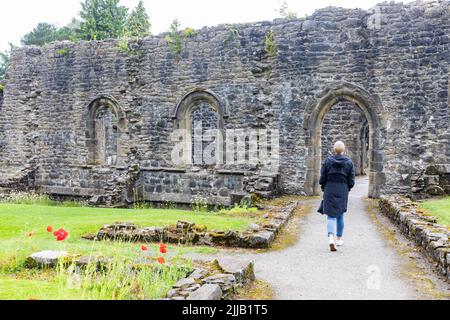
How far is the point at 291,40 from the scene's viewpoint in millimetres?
14695

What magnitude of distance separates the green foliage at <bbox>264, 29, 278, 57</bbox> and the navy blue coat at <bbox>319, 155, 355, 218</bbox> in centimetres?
791

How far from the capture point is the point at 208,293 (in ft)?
14.9

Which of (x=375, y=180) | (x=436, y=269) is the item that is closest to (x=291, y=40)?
(x=375, y=180)

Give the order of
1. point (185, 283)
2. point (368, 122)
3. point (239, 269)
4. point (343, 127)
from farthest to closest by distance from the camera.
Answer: point (343, 127)
point (368, 122)
point (239, 269)
point (185, 283)

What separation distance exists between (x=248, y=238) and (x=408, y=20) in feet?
29.1

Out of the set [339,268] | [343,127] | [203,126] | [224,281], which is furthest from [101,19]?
[224,281]

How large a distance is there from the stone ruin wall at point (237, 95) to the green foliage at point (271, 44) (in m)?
0.15

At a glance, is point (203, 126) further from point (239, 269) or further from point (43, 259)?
point (239, 269)

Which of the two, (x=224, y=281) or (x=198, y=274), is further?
(x=198, y=274)

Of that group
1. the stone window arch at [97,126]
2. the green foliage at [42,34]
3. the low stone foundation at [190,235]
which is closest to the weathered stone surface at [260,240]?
the low stone foundation at [190,235]

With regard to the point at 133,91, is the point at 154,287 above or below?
below

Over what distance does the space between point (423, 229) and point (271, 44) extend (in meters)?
8.88

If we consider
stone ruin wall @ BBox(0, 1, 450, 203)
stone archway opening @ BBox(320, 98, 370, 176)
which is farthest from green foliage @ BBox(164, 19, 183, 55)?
stone archway opening @ BBox(320, 98, 370, 176)
